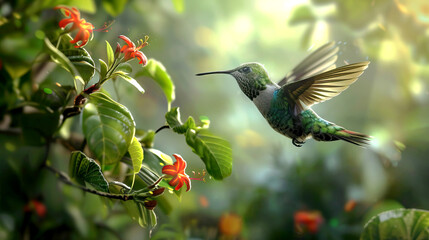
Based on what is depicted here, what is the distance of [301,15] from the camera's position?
685 millimetres

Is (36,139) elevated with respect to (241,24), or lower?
lower

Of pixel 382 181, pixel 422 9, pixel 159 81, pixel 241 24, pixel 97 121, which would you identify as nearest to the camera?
pixel 97 121

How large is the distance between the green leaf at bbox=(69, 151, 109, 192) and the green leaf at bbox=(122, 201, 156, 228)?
4 cm

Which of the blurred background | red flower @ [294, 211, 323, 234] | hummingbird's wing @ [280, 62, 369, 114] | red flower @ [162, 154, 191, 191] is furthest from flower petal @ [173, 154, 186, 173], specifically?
red flower @ [294, 211, 323, 234]

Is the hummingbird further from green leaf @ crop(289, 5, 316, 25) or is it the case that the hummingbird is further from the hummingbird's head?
green leaf @ crop(289, 5, 316, 25)

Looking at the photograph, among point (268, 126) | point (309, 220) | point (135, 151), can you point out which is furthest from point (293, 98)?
point (309, 220)

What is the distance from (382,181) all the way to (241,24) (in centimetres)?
60

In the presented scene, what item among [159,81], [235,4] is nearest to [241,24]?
[235,4]

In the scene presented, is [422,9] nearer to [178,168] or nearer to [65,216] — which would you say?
[178,168]

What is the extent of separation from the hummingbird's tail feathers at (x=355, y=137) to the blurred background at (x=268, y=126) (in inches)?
17.7

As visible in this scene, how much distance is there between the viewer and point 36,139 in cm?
50

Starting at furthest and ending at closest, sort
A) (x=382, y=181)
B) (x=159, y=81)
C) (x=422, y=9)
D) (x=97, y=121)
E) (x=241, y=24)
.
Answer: (x=241, y=24), (x=382, y=181), (x=422, y=9), (x=159, y=81), (x=97, y=121)

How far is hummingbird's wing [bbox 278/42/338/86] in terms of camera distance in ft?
1.01

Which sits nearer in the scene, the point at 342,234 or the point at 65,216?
the point at 65,216
